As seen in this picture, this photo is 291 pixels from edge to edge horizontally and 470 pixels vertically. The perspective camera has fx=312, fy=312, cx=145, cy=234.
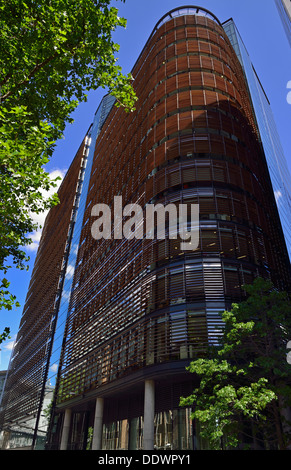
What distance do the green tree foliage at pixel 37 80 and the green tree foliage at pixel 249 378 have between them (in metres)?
9.02

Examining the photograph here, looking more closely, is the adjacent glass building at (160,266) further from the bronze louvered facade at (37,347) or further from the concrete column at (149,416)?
the bronze louvered facade at (37,347)

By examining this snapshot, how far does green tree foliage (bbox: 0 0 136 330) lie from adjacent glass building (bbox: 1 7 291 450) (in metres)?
12.0

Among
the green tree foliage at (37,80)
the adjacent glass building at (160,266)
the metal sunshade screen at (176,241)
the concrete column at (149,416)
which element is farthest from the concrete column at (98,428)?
the green tree foliage at (37,80)

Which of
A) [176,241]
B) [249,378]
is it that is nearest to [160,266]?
[176,241]

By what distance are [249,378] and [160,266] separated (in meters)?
9.77

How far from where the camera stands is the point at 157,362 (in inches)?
749

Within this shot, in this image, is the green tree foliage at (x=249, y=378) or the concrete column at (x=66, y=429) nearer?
the green tree foliage at (x=249, y=378)

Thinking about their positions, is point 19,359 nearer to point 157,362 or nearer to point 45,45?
point 157,362

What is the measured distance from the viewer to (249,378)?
572 inches

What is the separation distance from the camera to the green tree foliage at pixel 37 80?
376 inches

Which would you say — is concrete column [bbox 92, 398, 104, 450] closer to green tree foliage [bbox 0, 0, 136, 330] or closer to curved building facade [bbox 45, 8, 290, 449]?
curved building facade [bbox 45, 8, 290, 449]

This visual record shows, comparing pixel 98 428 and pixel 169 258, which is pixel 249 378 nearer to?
pixel 169 258

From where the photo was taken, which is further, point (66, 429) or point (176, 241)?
point (66, 429)
